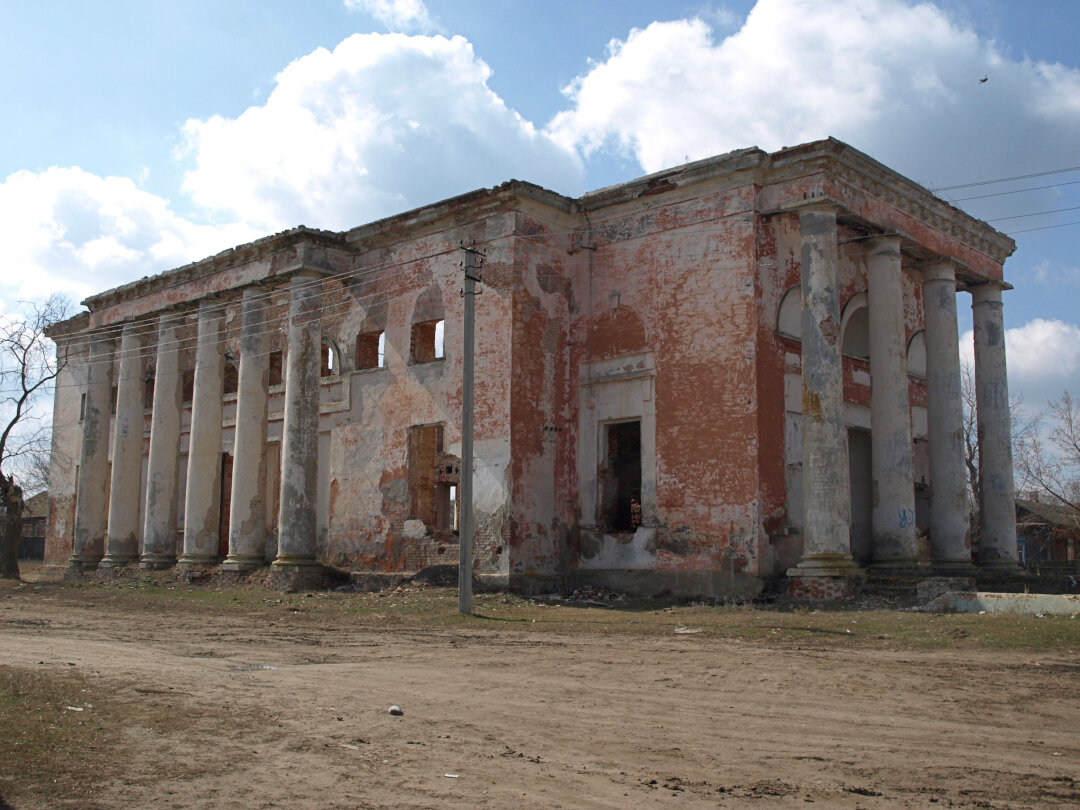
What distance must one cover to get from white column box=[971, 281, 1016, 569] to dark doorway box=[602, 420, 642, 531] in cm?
719

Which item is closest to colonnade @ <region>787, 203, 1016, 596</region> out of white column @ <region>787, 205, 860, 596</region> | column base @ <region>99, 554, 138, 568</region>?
white column @ <region>787, 205, 860, 596</region>

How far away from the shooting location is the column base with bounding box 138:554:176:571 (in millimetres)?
24297

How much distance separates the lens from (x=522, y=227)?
19219 millimetres

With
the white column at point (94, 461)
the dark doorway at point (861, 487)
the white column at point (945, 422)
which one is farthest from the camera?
the white column at point (94, 461)

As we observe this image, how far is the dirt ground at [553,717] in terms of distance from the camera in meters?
5.04

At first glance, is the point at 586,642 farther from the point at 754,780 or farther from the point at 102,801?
the point at 102,801

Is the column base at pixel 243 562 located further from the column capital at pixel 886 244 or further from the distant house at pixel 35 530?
the distant house at pixel 35 530

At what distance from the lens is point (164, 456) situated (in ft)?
82.2

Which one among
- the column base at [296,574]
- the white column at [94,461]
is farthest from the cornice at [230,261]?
the column base at [296,574]

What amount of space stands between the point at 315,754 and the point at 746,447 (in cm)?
1239

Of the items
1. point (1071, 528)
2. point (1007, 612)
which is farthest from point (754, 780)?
point (1071, 528)

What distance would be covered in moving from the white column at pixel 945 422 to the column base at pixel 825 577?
12.3 ft

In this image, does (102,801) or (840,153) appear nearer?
(102,801)

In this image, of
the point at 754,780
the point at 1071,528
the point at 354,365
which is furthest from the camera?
the point at 1071,528
